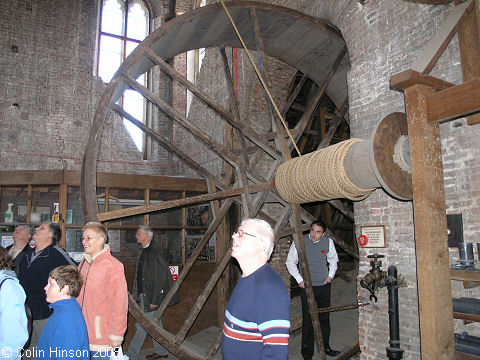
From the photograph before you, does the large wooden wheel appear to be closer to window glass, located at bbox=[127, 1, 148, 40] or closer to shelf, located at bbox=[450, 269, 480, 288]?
shelf, located at bbox=[450, 269, 480, 288]

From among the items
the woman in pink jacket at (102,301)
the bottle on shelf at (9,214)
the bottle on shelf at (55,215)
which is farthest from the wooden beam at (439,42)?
the bottle on shelf at (9,214)

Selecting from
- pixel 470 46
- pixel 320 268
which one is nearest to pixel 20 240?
pixel 320 268

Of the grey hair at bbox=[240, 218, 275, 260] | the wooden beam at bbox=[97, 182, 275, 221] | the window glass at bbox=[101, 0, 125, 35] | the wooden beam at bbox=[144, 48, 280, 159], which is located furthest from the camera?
the window glass at bbox=[101, 0, 125, 35]

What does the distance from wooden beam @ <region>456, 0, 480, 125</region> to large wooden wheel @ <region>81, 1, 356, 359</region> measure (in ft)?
7.42

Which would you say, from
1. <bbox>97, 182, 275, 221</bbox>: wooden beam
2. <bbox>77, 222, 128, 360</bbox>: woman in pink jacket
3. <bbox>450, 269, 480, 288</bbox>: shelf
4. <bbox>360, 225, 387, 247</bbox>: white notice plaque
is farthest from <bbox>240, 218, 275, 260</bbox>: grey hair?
<bbox>360, 225, 387, 247</bbox>: white notice plaque

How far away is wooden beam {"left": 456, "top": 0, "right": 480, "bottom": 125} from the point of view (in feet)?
11.3

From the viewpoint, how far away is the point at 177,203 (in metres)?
4.54

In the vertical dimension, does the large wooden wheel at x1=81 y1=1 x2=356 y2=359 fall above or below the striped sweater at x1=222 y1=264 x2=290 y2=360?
above

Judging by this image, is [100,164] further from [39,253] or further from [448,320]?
[448,320]

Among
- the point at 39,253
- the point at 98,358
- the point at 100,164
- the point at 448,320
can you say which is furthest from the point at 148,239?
the point at 100,164

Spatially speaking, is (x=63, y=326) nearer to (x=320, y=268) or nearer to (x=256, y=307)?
(x=256, y=307)

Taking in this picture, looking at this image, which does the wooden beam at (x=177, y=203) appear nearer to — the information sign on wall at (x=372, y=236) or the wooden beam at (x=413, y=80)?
the information sign on wall at (x=372, y=236)

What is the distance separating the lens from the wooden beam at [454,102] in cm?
249

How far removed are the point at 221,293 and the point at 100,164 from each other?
19.1 feet
